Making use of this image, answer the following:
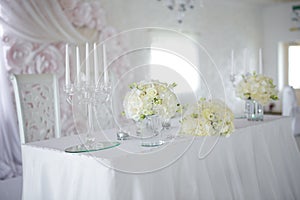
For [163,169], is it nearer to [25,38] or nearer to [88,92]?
[88,92]

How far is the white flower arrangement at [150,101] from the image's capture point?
1.73 meters

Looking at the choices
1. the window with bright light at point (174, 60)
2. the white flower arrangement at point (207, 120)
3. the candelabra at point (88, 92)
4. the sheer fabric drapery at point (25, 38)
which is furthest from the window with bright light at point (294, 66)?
the candelabra at point (88, 92)

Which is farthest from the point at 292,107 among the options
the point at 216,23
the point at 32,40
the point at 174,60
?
the point at 32,40

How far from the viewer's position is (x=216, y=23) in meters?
7.20

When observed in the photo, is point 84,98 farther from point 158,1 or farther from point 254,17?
point 254,17

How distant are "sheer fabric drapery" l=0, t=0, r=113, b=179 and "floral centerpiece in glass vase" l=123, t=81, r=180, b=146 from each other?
2290 mm

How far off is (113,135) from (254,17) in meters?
7.03

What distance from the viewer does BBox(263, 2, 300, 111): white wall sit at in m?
8.14

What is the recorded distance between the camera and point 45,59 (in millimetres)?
4125

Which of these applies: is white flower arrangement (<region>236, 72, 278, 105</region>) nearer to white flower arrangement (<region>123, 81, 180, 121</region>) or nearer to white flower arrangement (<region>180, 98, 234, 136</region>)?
white flower arrangement (<region>180, 98, 234, 136</region>)

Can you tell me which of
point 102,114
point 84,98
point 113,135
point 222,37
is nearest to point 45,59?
point 102,114

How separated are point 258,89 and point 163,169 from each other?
4.04 feet

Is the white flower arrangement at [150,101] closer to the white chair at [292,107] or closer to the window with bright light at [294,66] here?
the white chair at [292,107]

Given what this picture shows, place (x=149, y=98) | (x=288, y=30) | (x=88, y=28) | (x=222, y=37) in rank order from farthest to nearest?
(x=288, y=30) → (x=222, y=37) → (x=88, y=28) → (x=149, y=98)
